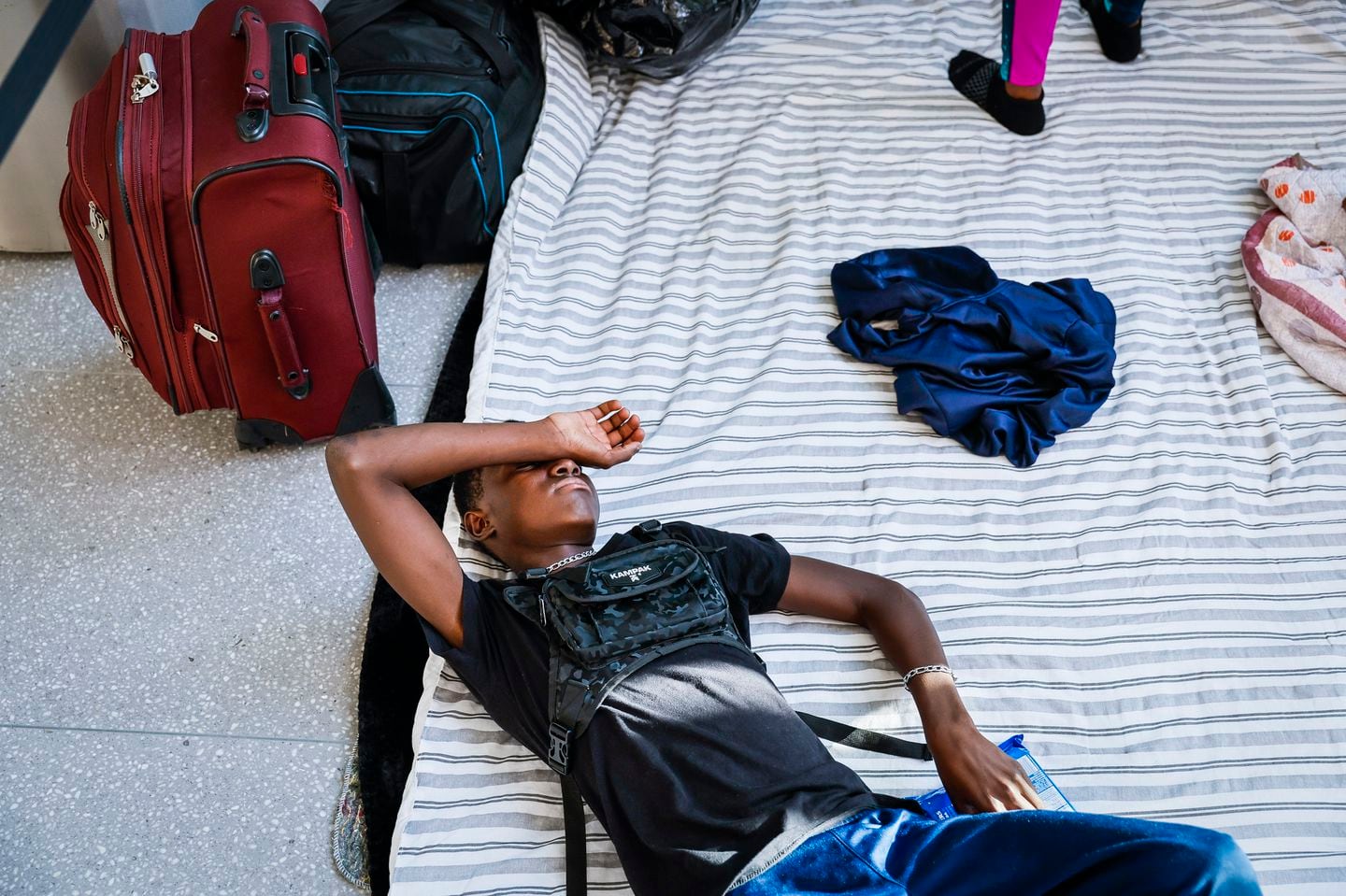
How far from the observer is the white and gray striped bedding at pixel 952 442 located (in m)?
1.33

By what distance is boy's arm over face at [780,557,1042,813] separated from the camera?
122cm

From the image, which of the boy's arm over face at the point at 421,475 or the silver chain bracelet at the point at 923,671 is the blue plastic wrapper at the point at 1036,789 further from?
the boy's arm over face at the point at 421,475

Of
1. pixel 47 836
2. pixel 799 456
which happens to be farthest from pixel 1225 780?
pixel 47 836

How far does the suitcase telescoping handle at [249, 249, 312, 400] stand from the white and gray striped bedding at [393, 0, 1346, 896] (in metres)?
0.27

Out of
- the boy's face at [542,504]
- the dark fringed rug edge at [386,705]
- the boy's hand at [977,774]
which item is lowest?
the dark fringed rug edge at [386,705]

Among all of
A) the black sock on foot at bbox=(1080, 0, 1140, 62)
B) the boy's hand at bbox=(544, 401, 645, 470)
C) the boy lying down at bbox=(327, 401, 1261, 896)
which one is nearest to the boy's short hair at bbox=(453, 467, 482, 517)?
the boy lying down at bbox=(327, 401, 1261, 896)

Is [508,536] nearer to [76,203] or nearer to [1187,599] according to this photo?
[76,203]

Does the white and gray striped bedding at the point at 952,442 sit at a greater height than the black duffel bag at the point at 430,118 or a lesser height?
lesser

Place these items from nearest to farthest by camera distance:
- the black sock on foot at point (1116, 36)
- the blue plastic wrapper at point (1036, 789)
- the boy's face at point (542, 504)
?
the blue plastic wrapper at point (1036, 789) < the boy's face at point (542, 504) < the black sock on foot at point (1116, 36)

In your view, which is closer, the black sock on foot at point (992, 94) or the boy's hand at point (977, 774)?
the boy's hand at point (977, 774)

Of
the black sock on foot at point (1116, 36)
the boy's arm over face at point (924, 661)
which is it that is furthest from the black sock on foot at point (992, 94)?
the boy's arm over face at point (924, 661)

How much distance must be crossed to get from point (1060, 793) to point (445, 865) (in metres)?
0.74

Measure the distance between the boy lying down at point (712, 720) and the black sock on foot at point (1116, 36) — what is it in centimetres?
158

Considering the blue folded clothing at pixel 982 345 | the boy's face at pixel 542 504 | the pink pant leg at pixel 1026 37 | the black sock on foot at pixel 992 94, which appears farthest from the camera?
the black sock on foot at pixel 992 94
